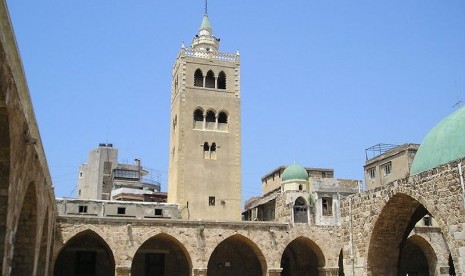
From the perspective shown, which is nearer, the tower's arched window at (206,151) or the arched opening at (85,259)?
the arched opening at (85,259)

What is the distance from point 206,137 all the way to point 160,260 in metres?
9.54

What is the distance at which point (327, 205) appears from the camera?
35.2 m

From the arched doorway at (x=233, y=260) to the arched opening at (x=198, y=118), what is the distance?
352 inches

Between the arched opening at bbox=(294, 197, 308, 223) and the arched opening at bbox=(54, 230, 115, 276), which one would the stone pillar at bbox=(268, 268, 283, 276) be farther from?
the arched opening at bbox=(294, 197, 308, 223)

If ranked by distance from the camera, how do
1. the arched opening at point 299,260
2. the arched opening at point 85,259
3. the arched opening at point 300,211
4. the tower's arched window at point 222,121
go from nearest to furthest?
the arched opening at point 85,259, the arched opening at point 299,260, the arched opening at point 300,211, the tower's arched window at point 222,121

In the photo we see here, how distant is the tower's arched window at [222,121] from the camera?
35378 millimetres

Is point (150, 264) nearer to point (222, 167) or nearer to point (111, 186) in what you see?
point (222, 167)

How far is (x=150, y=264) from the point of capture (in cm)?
2808

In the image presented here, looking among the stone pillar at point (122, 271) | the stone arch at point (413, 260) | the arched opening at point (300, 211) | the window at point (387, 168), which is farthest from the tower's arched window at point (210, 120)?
the window at point (387, 168)

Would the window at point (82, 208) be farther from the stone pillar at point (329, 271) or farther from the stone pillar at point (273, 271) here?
the stone pillar at point (329, 271)

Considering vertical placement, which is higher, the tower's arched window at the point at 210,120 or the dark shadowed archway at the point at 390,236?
the tower's arched window at the point at 210,120

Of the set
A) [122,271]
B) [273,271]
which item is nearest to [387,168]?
[273,271]

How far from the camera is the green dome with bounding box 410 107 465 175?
12.8 meters

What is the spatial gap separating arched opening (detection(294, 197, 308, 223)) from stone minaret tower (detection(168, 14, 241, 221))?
12.4ft
